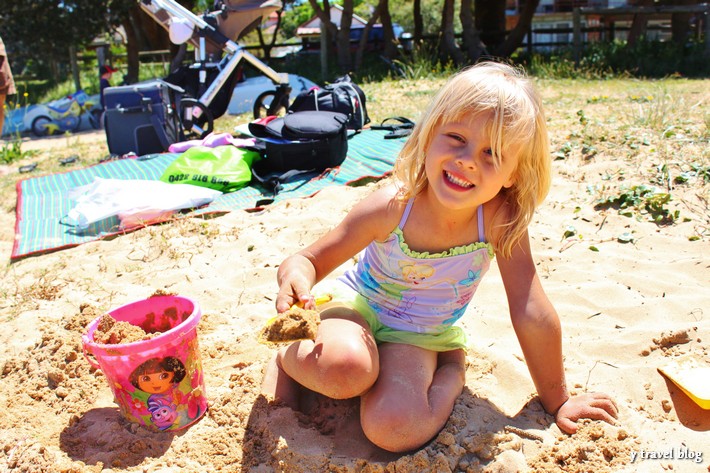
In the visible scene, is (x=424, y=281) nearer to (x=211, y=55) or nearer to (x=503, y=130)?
(x=503, y=130)

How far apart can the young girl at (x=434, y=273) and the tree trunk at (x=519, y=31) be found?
11.5 metres

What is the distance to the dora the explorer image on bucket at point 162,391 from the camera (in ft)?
5.75

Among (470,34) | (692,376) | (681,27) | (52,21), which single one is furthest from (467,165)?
(52,21)

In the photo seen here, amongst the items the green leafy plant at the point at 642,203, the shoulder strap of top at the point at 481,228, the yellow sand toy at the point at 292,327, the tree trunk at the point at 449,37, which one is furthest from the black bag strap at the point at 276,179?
the tree trunk at the point at 449,37

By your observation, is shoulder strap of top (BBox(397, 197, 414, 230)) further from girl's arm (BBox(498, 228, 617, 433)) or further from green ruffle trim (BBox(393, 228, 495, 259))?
girl's arm (BBox(498, 228, 617, 433))

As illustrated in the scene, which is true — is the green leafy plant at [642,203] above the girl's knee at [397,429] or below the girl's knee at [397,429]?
above

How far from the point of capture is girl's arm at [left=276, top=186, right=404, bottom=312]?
6.31 feet

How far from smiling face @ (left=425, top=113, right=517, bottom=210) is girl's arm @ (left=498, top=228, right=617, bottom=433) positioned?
0.31 metres

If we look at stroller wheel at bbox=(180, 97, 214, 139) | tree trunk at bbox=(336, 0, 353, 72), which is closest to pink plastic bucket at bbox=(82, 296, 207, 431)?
stroller wheel at bbox=(180, 97, 214, 139)

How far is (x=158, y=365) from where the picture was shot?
175 cm

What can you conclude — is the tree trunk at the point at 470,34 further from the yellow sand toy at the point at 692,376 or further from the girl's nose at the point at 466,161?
the girl's nose at the point at 466,161

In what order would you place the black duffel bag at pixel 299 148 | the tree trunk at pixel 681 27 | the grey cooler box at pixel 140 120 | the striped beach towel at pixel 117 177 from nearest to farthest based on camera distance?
the striped beach towel at pixel 117 177 → the black duffel bag at pixel 299 148 → the grey cooler box at pixel 140 120 → the tree trunk at pixel 681 27

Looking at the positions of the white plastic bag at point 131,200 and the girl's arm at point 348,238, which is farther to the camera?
the white plastic bag at point 131,200

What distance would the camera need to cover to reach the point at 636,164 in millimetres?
3871
